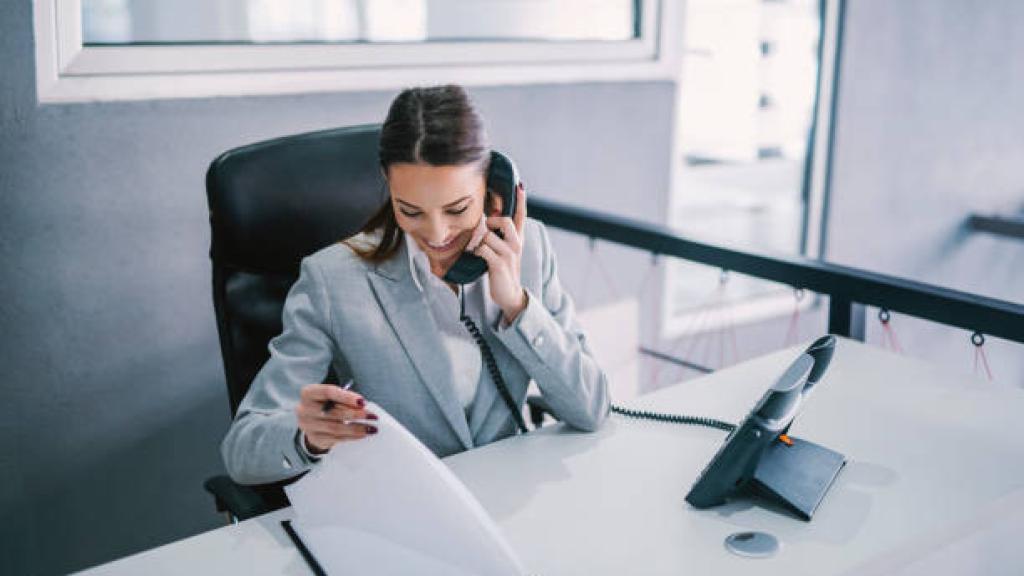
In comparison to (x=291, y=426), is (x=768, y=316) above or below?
below

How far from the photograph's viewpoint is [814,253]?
368 centimetres

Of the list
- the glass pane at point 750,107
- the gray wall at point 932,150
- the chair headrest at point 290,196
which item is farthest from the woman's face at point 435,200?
the gray wall at point 932,150

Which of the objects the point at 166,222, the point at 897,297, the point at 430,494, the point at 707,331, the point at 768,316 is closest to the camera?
the point at 430,494

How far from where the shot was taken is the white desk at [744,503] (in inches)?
44.1

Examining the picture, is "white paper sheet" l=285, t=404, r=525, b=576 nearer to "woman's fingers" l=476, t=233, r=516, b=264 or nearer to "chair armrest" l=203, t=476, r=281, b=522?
"chair armrest" l=203, t=476, r=281, b=522

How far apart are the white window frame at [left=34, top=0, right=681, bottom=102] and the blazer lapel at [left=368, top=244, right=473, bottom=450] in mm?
936

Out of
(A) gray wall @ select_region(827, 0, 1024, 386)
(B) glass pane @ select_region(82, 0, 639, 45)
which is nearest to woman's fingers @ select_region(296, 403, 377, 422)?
(B) glass pane @ select_region(82, 0, 639, 45)

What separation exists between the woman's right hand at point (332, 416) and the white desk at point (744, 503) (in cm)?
17

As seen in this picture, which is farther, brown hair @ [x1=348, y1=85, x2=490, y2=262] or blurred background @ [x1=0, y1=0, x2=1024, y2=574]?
blurred background @ [x1=0, y1=0, x2=1024, y2=574]

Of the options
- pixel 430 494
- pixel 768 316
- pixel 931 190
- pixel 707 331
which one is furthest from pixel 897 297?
pixel 931 190

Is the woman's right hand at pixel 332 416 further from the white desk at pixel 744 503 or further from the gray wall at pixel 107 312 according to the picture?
the gray wall at pixel 107 312

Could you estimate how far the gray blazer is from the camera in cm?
135

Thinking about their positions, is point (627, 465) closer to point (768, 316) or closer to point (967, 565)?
point (967, 565)

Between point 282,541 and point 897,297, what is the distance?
110cm
